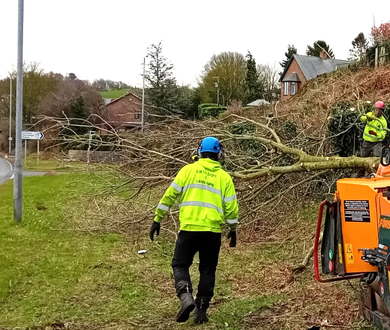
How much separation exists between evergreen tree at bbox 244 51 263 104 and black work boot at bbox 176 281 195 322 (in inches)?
1603

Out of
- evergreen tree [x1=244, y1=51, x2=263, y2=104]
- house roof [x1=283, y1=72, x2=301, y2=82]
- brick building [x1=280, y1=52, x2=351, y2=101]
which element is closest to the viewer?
brick building [x1=280, y1=52, x2=351, y2=101]

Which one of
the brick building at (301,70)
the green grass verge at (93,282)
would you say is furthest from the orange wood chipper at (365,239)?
the brick building at (301,70)

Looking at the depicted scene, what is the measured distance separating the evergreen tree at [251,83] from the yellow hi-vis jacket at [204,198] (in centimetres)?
→ 4042

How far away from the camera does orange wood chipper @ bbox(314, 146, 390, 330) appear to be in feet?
11.5

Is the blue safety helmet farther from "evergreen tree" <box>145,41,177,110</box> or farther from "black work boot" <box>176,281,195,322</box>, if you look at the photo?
"evergreen tree" <box>145,41,177,110</box>

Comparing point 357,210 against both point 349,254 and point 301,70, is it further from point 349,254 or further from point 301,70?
point 301,70

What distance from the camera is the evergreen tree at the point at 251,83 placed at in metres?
44.5

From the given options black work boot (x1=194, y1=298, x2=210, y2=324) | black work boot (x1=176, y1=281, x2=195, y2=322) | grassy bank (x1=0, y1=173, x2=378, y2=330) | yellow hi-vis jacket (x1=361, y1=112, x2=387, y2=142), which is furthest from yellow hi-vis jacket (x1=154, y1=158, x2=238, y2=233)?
yellow hi-vis jacket (x1=361, y1=112, x2=387, y2=142)

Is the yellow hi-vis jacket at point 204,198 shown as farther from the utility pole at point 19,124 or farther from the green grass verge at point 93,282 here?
the utility pole at point 19,124

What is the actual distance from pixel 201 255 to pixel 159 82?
72.8 feet

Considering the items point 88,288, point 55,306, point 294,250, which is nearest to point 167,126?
point 294,250

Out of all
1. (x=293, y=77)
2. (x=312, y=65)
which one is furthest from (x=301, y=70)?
(x=312, y=65)

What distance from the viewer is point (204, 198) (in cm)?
465

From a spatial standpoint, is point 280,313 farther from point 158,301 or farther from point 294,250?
point 294,250
